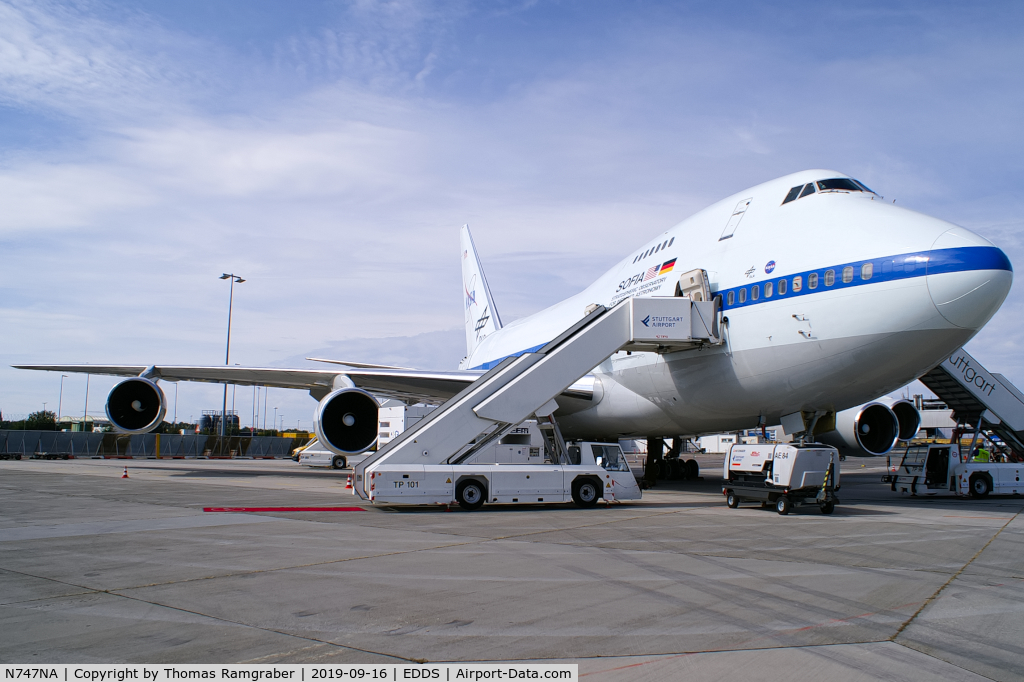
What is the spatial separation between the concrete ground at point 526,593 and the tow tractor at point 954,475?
799cm

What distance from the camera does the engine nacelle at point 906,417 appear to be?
1836 centimetres

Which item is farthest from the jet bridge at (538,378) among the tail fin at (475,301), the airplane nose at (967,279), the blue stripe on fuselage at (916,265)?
the tail fin at (475,301)

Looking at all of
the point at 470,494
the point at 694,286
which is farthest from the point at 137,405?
the point at 694,286

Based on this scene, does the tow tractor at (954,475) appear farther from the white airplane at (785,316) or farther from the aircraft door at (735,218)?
the aircraft door at (735,218)

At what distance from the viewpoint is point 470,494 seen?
12633 millimetres

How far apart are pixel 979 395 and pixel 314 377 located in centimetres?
1790

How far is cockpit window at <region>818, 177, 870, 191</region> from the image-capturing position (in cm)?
1261

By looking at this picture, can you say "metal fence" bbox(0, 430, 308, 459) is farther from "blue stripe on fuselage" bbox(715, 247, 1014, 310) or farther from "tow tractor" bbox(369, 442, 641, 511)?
"blue stripe on fuselage" bbox(715, 247, 1014, 310)

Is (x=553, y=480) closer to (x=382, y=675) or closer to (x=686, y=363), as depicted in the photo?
(x=686, y=363)

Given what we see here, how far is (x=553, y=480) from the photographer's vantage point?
13.2 metres

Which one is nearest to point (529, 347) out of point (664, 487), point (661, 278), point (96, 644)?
point (664, 487)

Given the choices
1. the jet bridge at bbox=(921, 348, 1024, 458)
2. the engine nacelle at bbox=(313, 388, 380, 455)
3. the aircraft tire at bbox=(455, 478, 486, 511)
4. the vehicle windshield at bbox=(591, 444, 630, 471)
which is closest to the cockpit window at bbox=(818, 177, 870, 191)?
the vehicle windshield at bbox=(591, 444, 630, 471)

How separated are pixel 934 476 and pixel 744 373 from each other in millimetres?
9560

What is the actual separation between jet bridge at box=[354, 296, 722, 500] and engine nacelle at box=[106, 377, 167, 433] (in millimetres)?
10509
